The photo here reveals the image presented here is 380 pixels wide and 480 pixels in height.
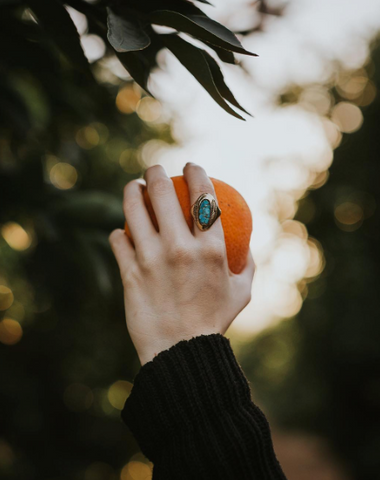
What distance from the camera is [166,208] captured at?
885 millimetres

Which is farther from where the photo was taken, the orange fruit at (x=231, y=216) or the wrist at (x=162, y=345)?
the orange fruit at (x=231, y=216)

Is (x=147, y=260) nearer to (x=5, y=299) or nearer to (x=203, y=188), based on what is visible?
(x=203, y=188)

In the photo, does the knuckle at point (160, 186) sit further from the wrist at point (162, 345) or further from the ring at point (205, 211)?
the wrist at point (162, 345)

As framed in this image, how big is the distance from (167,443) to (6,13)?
3.37 ft

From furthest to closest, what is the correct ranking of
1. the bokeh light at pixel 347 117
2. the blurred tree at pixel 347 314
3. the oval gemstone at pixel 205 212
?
the bokeh light at pixel 347 117
the blurred tree at pixel 347 314
the oval gemstone at pixel 205 212

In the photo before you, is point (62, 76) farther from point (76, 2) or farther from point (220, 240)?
point (220, 240)

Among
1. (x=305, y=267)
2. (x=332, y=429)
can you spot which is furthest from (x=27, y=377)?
(x=305, y=267)

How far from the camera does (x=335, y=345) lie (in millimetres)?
8672

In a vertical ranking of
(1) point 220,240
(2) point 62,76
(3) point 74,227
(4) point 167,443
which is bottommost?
(4) point 167,443

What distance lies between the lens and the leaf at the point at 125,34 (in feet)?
2.14

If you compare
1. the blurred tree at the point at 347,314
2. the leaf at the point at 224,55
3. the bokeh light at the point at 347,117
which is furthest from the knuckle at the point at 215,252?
the bokeh light at the point at 347,117

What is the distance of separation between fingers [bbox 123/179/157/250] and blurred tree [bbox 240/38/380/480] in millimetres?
7928

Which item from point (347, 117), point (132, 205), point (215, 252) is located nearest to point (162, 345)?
point (215, 252)

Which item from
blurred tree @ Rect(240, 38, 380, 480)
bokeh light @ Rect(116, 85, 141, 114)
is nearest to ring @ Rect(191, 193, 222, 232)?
bokeh light @ Rect(116, 85, 141, 114)
